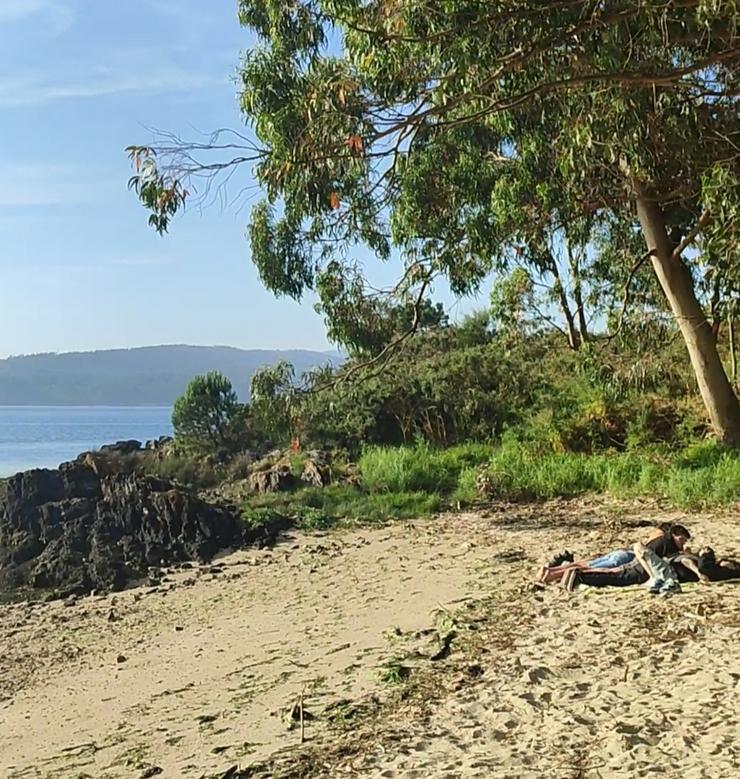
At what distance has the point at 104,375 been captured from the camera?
11231cm

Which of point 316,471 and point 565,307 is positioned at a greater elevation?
point 565,307

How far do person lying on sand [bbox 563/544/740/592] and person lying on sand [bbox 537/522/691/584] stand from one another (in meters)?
0.08

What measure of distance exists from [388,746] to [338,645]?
2549 mm

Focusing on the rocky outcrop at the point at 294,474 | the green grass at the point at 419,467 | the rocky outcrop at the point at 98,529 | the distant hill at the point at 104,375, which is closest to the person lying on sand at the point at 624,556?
the rocky outcrop at the point at 98,529

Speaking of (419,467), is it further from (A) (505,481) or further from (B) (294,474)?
(B) (294,474)

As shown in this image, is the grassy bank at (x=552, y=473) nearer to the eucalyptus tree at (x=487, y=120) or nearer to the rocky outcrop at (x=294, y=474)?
the rocky outcrop at (x=294, y=474)

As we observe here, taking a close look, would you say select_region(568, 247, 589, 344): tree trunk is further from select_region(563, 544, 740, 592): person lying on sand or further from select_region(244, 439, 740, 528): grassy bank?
select_region(563, 544, 740, 592): person lying on sand

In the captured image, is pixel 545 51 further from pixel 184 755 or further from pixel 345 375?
pixel 345 375

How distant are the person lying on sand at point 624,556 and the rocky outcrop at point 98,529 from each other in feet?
19.1

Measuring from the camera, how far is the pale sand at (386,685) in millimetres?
4914

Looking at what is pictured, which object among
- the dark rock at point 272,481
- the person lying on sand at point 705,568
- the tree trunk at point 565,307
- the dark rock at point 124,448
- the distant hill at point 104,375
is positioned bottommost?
the person lying on sand at point 705,568

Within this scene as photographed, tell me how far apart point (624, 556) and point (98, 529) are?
900 centimetres

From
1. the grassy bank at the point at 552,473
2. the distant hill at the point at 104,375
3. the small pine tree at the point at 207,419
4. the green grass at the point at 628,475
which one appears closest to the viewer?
the green grass at the point at 628,475

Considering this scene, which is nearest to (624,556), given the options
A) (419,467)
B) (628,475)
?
(628,475)
